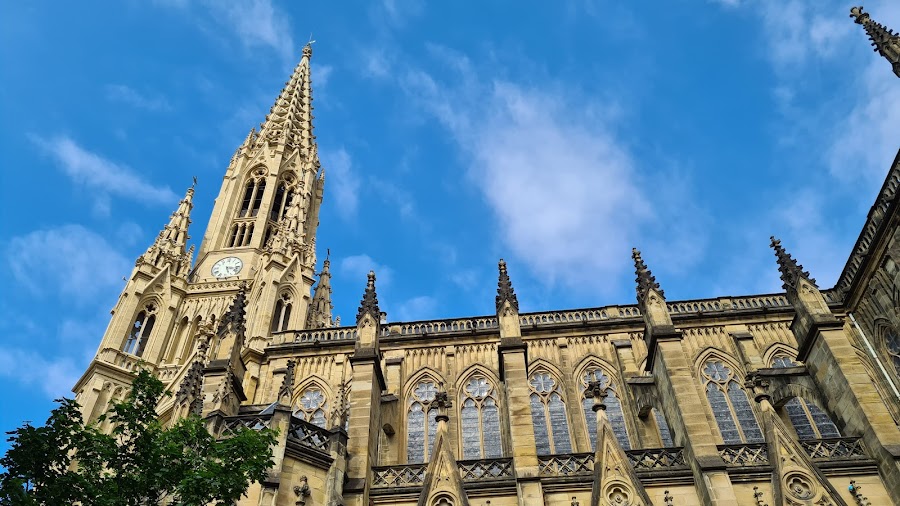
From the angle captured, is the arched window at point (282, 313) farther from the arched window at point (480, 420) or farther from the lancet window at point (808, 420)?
the lancet window at point (808, 420)

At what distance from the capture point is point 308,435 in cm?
1534

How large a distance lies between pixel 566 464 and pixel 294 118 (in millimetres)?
37402

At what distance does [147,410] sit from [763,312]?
732 inches

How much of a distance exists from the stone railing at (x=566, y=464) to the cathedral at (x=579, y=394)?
0.05 metres

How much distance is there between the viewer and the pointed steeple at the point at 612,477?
14852 millimetres

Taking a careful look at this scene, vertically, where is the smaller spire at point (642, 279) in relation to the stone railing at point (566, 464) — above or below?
above

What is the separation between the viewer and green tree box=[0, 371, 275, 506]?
10414 millimetres

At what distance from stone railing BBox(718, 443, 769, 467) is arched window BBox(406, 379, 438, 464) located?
7.99 metres

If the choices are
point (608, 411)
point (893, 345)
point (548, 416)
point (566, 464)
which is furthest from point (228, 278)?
point (893, 345)

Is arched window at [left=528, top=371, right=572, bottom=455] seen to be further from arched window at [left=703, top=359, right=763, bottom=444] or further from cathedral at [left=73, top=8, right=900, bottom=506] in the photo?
arched window at [left=703, top=359, right=763, bottom=444]

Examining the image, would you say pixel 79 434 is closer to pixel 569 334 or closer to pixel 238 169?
pixel 569 334

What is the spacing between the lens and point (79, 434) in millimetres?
11336

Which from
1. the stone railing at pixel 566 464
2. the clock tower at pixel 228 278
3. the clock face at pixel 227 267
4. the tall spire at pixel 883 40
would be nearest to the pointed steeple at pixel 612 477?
the stone railing at pixel 566 464

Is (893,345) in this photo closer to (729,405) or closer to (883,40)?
(729,405)
